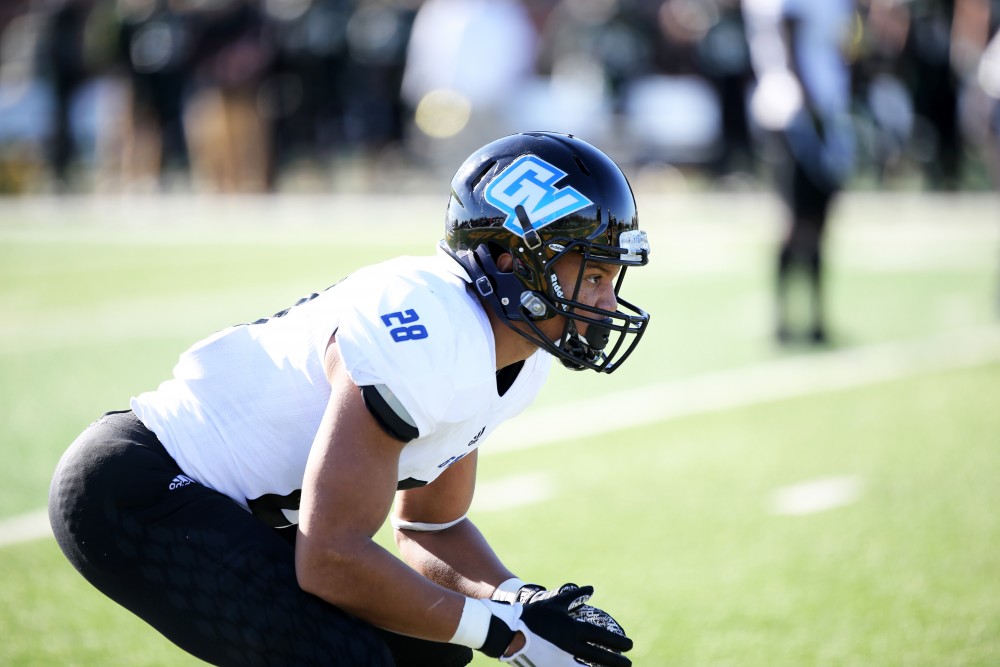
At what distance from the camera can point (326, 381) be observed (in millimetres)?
2348

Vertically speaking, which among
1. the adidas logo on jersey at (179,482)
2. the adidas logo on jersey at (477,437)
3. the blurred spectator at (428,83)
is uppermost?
the adidas logo on jersey at (477,437)

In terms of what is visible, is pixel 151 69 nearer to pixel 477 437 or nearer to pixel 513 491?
pixel 513 491

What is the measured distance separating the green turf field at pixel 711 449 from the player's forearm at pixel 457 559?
0.69 metres

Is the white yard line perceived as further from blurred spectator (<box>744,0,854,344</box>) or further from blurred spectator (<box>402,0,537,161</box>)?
blurred spectator (<box>402,0,537,161</box>)

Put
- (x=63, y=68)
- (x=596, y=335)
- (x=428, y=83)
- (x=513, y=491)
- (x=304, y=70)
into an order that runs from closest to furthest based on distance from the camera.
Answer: (x=596, y=335), (x=513, y=491), (x=428, y=83), (x=304, y=70), (x=63, y=68)

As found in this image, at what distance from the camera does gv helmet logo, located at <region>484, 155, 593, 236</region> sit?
7.78 ft

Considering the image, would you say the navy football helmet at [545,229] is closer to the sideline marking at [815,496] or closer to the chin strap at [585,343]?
the chin strap at [585,343]

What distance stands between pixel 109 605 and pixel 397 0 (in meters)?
14.7

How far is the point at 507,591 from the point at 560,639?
36 cm

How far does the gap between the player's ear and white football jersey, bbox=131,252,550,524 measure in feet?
0.25

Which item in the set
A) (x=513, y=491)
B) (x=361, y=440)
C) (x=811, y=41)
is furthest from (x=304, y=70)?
(x=361, y=440)

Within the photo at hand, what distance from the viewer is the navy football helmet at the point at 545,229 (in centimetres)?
237

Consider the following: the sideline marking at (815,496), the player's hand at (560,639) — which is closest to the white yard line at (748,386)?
the sideline marking at (815,496)

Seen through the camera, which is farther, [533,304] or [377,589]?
[533,304]
